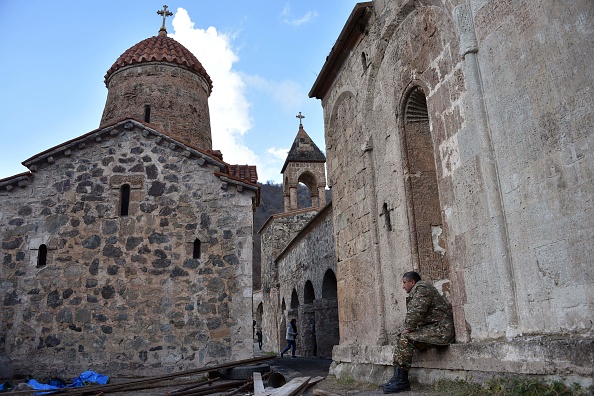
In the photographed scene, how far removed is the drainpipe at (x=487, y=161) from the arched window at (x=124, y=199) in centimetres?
677

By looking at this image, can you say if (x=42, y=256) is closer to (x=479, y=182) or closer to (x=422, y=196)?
(x=422, y=196)

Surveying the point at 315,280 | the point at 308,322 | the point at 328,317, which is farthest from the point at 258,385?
the point at 308,322

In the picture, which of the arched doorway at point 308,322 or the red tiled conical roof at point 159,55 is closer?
the red tiled conical roof at point 159,55

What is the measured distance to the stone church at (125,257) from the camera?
26.2 feet

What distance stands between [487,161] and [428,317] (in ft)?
5.30

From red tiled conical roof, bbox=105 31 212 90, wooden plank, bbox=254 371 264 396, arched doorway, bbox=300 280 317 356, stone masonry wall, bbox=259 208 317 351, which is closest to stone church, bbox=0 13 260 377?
wooden plank, bbox=254 371 264 396

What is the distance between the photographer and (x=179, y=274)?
8.45 m

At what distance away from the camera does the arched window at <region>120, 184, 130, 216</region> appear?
880 cm

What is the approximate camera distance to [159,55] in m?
13.4

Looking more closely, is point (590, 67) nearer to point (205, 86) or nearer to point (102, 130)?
point (102, 130)

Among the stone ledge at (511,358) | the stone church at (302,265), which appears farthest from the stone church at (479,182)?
the stone church at (302,265)

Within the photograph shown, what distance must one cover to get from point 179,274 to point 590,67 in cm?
712

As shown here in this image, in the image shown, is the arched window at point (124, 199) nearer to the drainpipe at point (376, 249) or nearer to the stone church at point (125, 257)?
the stone church at point (125, 257)

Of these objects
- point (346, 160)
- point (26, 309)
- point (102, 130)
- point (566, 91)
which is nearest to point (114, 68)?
point (102, 130)
